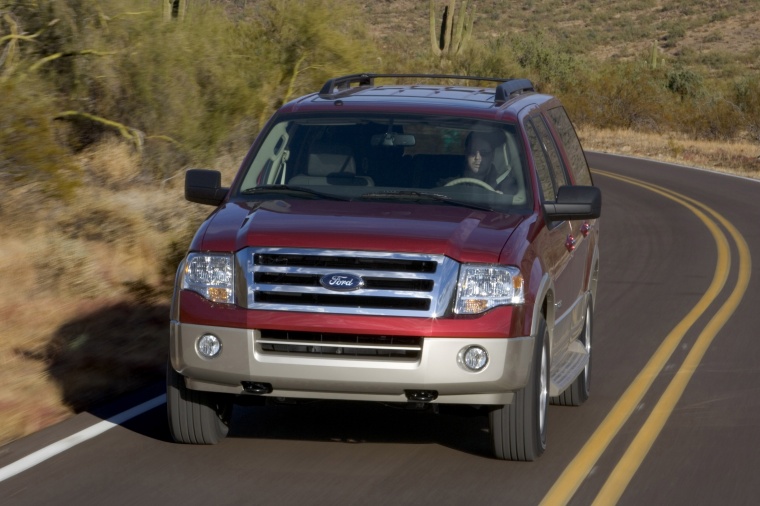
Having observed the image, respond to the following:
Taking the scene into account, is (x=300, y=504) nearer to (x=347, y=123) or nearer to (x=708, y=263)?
(x=347, y=123)

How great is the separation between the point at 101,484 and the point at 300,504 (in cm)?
100

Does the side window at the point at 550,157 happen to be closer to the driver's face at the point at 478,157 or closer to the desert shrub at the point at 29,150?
the driver's face at the point at 478,157

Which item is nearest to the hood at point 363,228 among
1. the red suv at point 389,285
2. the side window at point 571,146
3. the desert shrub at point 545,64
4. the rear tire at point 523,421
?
the red suv at point 389,285

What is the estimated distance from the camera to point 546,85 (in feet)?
186

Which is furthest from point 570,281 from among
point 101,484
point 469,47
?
point 469,47

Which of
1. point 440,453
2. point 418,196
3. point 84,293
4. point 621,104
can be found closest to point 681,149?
point 621,104

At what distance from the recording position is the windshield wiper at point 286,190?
744 cm

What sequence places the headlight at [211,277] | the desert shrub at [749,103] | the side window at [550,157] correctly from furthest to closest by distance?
the desert shrub at [749,103] < the side window at [550,157] < the headlight at [211,277]

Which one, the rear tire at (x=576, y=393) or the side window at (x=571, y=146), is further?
the side window at (x=571, y=146)

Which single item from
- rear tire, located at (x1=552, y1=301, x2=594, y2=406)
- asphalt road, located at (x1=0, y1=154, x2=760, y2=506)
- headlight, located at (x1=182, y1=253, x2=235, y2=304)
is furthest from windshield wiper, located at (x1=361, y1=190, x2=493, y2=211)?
rear tire, located at (x1=552, y1=301, x2=594, y2=406)

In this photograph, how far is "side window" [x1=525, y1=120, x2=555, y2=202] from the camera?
7793mm

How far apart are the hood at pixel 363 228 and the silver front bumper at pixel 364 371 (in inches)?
17.5

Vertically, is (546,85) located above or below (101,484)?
below

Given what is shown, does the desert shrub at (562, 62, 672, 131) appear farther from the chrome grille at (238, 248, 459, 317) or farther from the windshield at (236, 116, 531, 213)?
the chrome grille at (238, 248, 459, 317)
